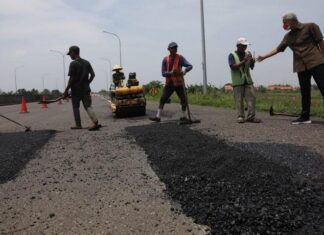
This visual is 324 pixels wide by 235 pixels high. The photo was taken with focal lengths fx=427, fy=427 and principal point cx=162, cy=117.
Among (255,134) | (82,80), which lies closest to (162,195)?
(255,134)

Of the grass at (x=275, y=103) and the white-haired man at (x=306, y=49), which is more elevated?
the white-haired man at (x=306, y=49)

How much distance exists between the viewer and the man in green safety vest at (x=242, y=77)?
8.79 meters

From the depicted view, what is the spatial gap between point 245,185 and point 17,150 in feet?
14.0

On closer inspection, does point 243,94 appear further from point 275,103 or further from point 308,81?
point 275,103

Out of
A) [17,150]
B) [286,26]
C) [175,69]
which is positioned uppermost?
[286,26]

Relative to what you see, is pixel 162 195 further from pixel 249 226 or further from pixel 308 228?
pixel 308 228

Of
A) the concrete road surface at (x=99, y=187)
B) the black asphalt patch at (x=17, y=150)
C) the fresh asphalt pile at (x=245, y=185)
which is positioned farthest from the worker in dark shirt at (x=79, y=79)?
the fresh asphalt pile at (x=245, y=185)

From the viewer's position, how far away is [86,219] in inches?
143

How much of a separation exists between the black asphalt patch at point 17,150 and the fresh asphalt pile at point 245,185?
182cm

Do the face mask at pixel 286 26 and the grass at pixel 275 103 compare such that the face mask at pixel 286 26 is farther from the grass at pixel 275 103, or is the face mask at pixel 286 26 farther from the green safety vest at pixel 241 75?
the grass at pixel 275 103

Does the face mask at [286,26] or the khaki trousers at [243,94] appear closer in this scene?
the face mask at [286,26]

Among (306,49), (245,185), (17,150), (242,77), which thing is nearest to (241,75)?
(242,77)

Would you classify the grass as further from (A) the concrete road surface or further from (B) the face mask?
(A) the concrete road surface

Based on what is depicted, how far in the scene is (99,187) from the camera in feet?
15.1
